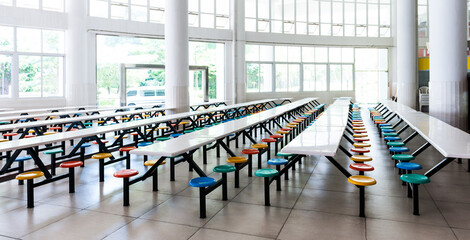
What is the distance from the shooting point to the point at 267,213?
11.6 feet

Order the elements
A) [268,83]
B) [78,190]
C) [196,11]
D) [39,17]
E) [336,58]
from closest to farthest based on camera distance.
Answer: [78,190]
[39,17]
[196,11]
[268,83]
[336,58]

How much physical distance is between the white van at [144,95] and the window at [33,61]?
2588 millimetres

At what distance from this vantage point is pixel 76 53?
12617mm

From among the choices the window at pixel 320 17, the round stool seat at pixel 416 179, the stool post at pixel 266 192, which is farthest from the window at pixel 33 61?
the round stool seat at pixel 416 179

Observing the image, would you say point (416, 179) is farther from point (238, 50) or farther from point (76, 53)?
point (238, 50)

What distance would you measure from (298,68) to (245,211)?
16467 millimetres

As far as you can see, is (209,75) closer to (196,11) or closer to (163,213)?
(196,11)

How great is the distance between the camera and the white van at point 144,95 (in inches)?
568

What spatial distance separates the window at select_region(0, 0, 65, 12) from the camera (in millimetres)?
11570

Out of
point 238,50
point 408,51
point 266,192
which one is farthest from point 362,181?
point 238,50

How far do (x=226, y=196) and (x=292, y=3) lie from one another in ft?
55.2

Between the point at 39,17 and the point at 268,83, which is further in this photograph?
the point at 268,83

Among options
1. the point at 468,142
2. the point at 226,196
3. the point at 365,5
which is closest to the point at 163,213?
the point at 226,196

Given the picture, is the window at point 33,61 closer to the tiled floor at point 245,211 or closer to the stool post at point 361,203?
the tiled floor at point 245,211
